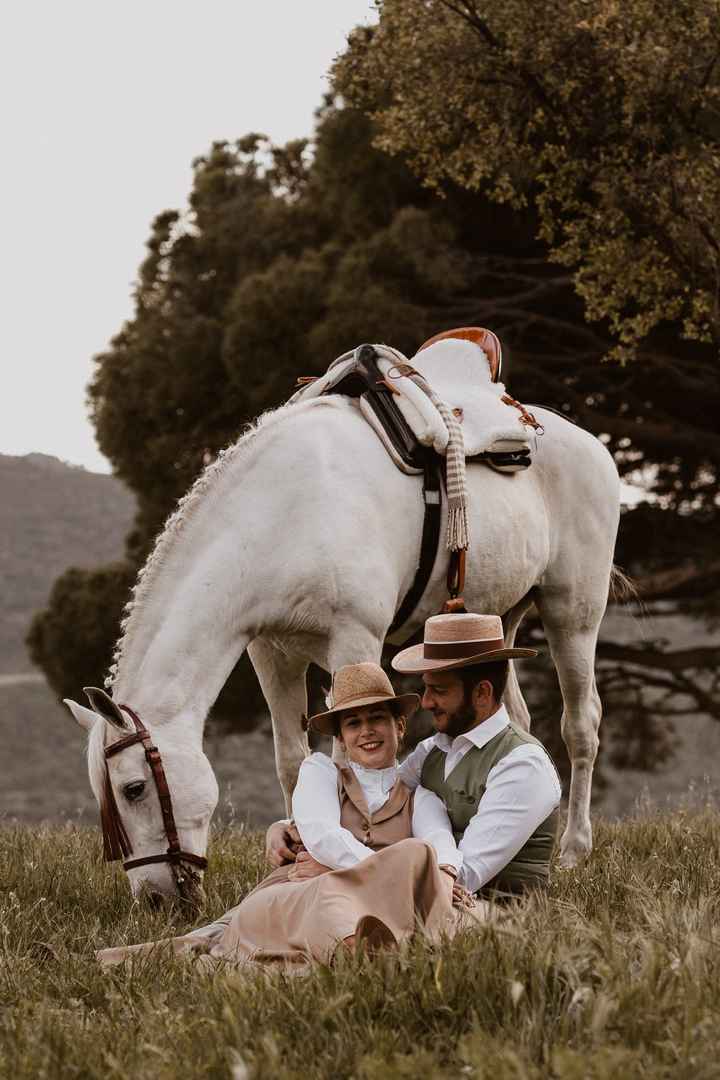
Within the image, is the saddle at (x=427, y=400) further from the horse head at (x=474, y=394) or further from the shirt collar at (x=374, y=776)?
the shirt collar at (x=374, y=776)

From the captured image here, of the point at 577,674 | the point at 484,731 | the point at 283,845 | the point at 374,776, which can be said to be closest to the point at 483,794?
the point at 484,731

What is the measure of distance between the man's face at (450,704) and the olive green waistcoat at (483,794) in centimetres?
9

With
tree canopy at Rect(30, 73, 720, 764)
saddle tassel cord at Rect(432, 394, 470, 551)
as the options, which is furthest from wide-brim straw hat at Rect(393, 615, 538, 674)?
tree canopy at Rect(30, 73, 720, 764)

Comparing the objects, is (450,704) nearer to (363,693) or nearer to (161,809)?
(363,693)

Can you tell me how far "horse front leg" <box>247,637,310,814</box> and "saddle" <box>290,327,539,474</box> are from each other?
101 centimetres

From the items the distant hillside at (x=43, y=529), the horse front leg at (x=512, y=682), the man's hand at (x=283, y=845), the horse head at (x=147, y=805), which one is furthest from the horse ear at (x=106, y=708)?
the distant hillside at (x=43, y=529)

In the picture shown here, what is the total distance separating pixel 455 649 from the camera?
4.03 metres

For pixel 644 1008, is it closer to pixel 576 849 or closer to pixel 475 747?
pixel 475 747

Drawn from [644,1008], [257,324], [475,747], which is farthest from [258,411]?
[644,1008]

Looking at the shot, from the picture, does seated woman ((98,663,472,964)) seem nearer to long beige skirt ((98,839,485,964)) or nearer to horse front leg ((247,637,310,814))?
long beige skirt ((98,839,485,964))

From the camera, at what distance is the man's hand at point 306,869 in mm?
3947

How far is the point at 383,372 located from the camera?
237 inches

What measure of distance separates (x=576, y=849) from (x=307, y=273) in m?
8.11

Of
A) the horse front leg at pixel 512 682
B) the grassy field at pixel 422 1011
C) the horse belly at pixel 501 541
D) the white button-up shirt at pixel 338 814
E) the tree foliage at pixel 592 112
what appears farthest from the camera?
the tree foliage at pixel 592 112
